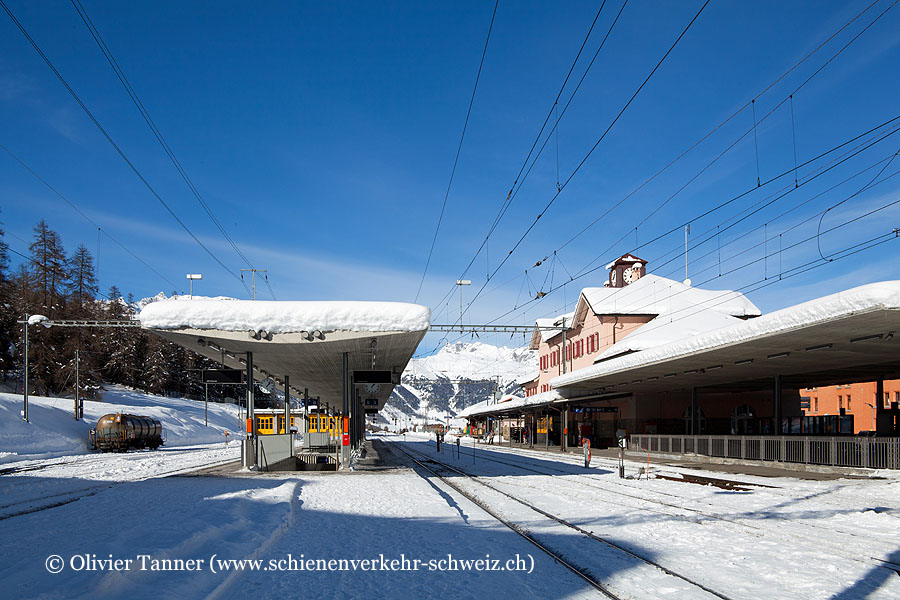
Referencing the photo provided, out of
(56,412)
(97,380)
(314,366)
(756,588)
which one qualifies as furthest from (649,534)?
(97,380)

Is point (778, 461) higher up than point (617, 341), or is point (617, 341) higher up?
point (617, 341)

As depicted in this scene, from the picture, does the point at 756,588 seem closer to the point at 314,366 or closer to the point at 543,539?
the point at 543,539

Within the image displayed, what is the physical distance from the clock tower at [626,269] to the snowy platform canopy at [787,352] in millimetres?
31020

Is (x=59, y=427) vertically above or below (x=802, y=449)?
below

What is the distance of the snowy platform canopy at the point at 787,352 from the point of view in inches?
667

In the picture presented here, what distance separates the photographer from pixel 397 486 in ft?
58.1

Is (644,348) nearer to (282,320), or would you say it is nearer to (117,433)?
(282,320)

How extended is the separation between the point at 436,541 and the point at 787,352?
19349 mm

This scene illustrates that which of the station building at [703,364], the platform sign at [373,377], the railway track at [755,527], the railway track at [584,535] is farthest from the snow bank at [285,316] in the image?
the station building at [703,364]

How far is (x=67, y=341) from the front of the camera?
75625 millimetres

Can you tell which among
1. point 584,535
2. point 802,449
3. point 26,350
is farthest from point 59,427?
point 584,535

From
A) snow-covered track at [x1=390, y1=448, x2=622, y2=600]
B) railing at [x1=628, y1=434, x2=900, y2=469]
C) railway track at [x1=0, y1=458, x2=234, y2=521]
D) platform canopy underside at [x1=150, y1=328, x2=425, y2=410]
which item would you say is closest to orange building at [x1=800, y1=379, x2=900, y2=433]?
railing at [x1=628, y1=434, x2=900, y2=469]

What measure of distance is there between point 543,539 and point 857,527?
5.82 m

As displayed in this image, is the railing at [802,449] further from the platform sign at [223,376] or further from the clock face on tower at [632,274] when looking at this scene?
the clock face on tower at [632,274]
